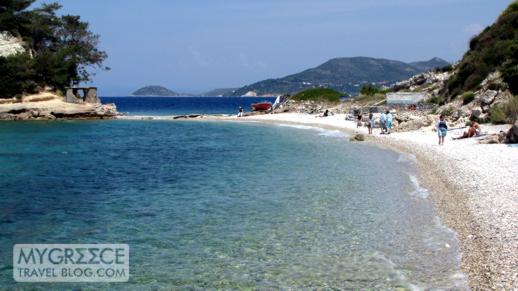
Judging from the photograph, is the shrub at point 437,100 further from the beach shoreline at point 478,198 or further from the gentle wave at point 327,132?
the beach shoreline at point 478,198

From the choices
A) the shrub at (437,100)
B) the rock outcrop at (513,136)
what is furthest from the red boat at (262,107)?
the rock outcrop at (513,136)

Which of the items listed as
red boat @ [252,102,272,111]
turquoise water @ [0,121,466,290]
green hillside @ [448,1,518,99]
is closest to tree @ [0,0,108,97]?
red boat @ [252,102,272,111]

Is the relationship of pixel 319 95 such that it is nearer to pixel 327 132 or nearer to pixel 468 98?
pixel 327 132

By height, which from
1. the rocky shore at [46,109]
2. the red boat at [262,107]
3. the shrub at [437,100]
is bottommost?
the rocky shore at [46,109]

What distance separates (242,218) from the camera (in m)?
12.9

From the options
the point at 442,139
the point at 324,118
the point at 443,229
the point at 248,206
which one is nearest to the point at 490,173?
the point at 443,229

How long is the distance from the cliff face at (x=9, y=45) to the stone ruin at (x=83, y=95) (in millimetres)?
8086

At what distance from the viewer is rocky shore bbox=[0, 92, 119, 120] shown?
184 ft

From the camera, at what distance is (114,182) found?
1916 centimetres

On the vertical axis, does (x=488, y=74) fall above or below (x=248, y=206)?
above

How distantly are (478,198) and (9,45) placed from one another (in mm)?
61724

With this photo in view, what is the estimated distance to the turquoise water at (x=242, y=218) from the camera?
8.91 m

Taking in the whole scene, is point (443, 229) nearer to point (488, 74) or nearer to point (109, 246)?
point (109, 246)

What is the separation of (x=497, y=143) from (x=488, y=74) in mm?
19154
